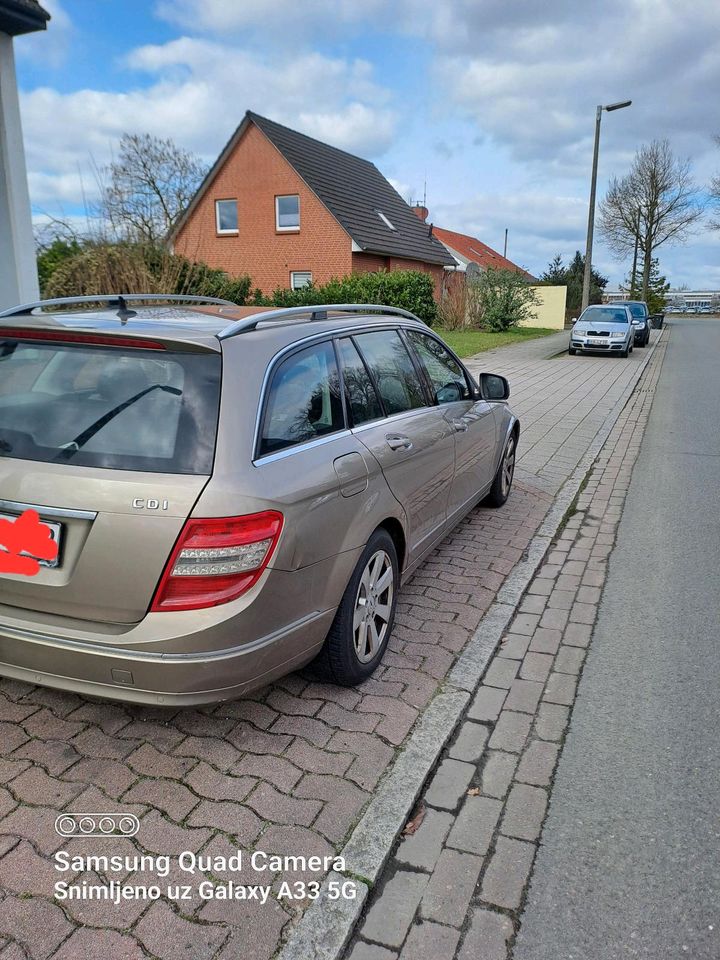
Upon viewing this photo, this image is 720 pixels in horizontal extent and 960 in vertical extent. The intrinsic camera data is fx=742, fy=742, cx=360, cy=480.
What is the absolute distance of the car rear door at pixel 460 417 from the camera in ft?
15.4

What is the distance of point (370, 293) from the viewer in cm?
2208

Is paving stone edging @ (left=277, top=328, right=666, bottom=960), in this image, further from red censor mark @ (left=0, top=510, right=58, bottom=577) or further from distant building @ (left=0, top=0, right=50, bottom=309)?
distant building @ (left=0, top=0, right=50, bottom=309)

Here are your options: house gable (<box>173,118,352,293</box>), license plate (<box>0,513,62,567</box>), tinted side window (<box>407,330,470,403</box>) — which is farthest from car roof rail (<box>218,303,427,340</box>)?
house gable (<box>173,118,352,293</box>)

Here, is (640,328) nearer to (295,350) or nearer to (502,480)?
(502,480)

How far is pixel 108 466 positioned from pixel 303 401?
888 millimetres

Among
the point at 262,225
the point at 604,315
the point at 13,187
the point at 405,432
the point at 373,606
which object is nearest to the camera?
the point at 373,606

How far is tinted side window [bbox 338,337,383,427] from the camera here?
351cm

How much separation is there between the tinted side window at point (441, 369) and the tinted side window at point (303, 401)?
4.28ft

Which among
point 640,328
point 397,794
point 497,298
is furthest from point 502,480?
point 497,298

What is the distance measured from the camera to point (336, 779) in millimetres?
2783

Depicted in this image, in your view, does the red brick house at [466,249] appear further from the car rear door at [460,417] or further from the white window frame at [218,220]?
the car rear door at [460,417]

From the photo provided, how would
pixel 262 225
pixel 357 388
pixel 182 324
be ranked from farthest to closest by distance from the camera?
pixel 262 225, pixel 357 388, pixel 182 324

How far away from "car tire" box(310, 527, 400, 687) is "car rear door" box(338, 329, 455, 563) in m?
0.28

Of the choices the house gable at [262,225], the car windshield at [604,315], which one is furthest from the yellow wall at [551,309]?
the car windshield at [604,315]
